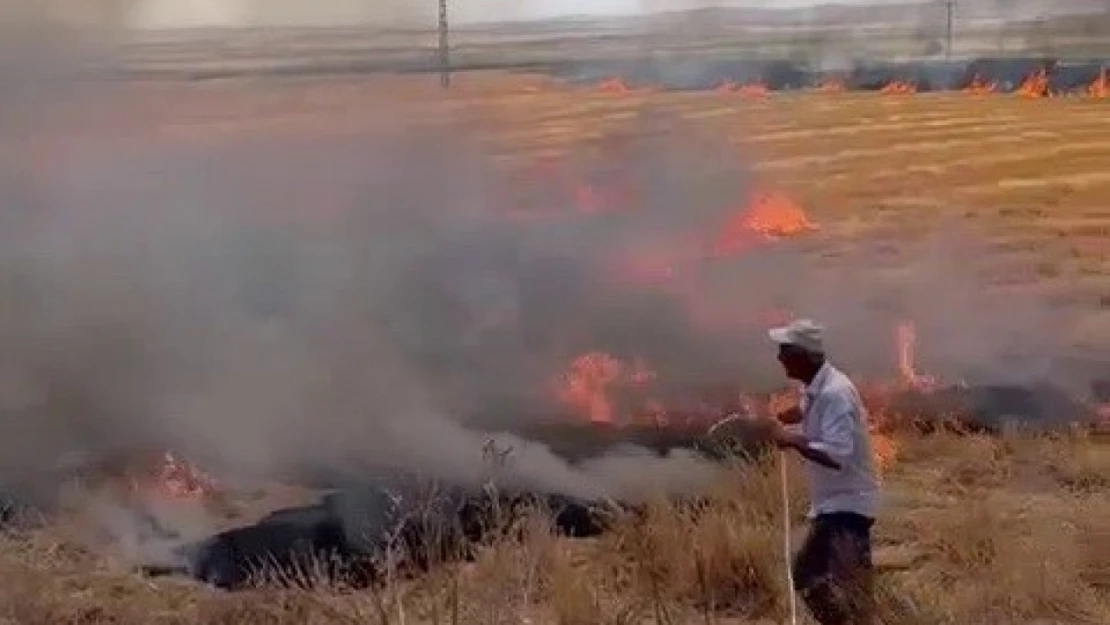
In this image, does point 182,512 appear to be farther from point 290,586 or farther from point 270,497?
point 290,586

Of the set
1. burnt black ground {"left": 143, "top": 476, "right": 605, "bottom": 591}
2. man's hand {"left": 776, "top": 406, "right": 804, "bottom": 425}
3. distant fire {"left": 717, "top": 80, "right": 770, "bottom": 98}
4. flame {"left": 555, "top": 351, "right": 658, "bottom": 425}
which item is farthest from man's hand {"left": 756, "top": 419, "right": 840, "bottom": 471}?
distant fire {"left": 717, "top": 80, "right": 770, "bottom": 98}

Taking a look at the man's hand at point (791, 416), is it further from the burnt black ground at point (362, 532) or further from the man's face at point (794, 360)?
the burnt black ground at point (362, 532)

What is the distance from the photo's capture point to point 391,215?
1388cm

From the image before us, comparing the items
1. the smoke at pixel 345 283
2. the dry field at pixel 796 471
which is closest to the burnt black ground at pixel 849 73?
the dry field at pixel 796 471

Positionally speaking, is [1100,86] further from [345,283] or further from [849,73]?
[345,283]

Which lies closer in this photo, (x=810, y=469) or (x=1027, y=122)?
(x=810, y=469)

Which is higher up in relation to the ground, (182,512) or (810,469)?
(810,469)

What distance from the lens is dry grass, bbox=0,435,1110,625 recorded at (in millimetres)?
7156

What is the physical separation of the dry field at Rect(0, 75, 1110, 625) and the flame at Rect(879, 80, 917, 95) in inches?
3.3

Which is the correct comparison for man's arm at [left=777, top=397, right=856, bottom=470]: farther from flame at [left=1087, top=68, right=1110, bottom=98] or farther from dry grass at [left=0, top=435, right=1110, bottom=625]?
flame at [left=1087, top=68, right=1110, bottom=98]

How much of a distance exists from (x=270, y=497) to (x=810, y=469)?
14.0ft

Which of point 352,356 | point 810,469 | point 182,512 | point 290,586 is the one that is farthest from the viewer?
point 352,356

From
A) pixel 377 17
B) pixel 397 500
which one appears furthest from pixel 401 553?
pixel 377 17

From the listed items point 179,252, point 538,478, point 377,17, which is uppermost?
point 377,17
